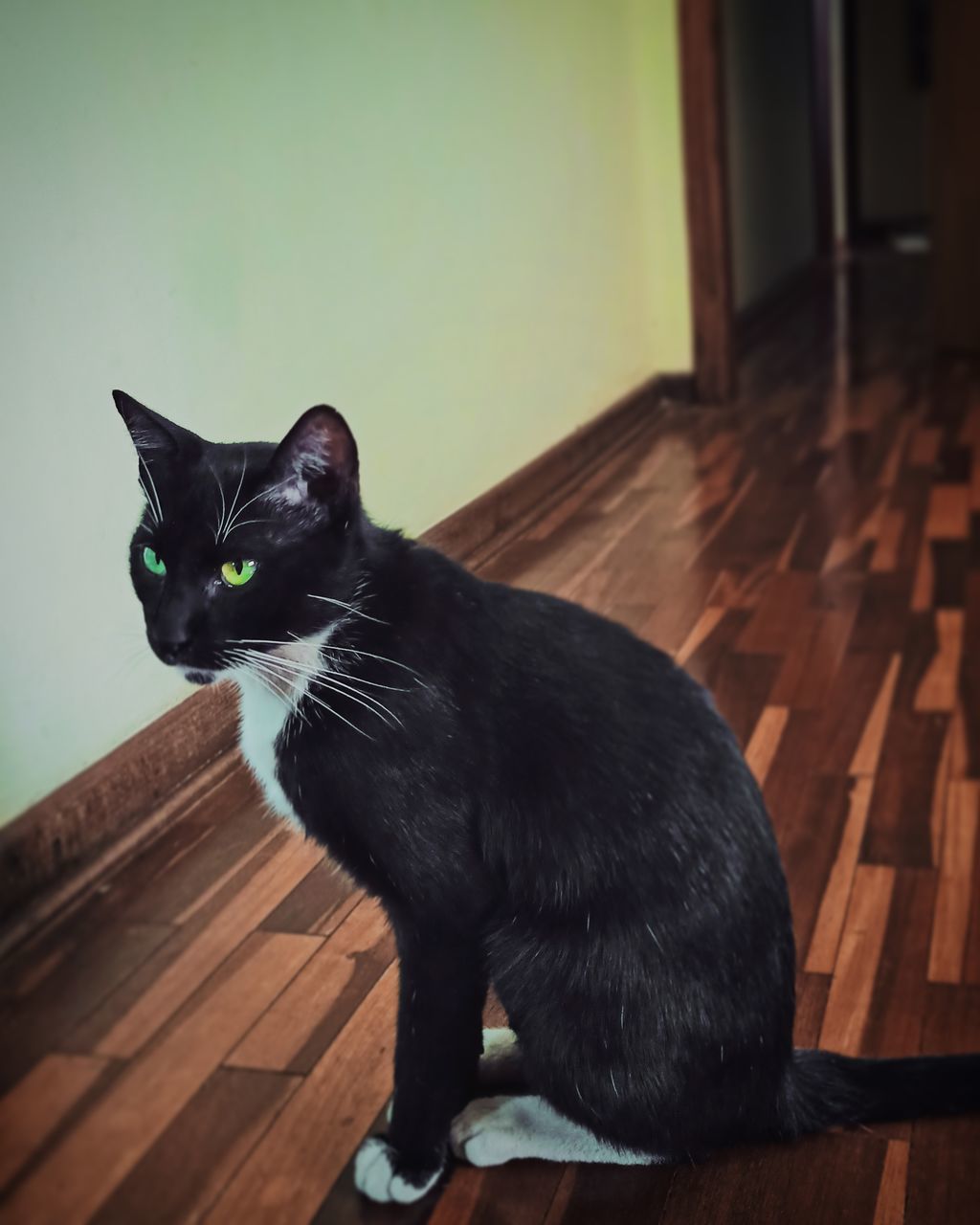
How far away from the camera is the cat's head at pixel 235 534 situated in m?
0.65

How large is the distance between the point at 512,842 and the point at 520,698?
10 cm

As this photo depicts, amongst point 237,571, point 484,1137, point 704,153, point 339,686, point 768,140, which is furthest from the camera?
point 768,140

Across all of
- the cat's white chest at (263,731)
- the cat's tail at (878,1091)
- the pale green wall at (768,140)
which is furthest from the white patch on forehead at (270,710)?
the pale green wall at (768,140)

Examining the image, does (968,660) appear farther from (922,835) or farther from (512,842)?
(512,842)

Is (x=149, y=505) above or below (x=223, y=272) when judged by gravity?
below

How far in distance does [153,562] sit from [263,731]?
14cm

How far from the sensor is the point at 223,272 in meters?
0.66

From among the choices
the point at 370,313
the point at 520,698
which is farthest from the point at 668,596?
the point at 370,313

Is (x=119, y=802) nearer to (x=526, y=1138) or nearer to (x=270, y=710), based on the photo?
(x=270, y=710)

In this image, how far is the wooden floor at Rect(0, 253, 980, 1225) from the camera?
60cm

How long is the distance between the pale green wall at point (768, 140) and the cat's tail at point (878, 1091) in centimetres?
364

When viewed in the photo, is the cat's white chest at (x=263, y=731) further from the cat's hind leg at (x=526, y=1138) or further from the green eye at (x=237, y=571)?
the cat's hind leg at (x=526, y=1138)

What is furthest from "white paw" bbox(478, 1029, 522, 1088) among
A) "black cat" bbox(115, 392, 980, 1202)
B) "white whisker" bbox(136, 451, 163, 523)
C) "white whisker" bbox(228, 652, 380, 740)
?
"white whisker" bbox(136, 451, 163, 523)

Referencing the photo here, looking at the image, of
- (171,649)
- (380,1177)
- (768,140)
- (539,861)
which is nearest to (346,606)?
(171,649)
